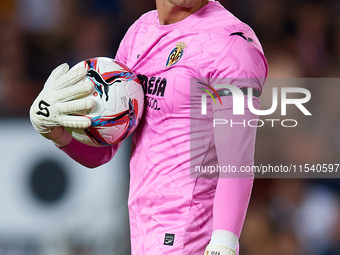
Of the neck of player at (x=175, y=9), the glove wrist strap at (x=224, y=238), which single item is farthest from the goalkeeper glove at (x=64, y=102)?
the glove wrist strap at (x=224, y=238)

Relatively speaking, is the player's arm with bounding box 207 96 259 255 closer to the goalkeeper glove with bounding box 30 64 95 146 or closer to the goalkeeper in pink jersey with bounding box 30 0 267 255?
the goalkeeper in pink jersey with bounding box 30 0 267 255

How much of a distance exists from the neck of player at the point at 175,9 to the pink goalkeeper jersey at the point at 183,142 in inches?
1.0

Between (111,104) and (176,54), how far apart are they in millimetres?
232

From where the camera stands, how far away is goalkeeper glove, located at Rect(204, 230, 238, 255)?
4.25 ft

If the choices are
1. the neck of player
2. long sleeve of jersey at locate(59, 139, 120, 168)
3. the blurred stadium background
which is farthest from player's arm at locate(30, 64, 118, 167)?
the blurred stadium background

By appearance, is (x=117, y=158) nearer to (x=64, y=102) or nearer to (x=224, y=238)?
(x=64, y=102)

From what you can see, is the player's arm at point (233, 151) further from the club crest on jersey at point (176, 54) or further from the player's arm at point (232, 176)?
the club crest on jersey at point (176, 54)

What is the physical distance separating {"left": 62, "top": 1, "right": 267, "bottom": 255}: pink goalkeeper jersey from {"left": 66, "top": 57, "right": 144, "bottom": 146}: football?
0.05m

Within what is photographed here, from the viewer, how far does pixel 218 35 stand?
145cm

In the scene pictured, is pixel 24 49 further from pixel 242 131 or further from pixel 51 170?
pixel 242 131

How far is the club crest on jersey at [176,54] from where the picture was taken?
1.48m

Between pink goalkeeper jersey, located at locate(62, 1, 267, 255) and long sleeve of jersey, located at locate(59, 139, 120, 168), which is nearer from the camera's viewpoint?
pink goalkeeper jersey, located at locate(62, 1, 267, 255)

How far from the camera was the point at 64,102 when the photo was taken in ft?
4.75

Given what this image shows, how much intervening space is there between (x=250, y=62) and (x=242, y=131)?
183 millimetres
